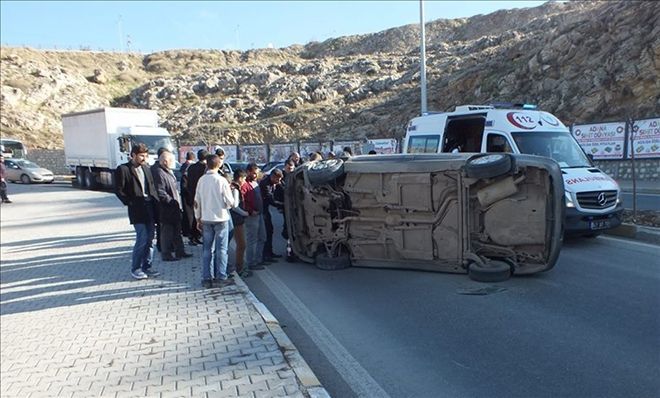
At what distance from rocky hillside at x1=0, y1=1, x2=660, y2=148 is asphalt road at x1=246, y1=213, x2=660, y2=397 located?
19653mm

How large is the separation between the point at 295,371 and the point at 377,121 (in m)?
35.0

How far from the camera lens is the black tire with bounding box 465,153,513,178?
621 centimetres

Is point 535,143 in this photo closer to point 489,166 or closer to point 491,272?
point 489,166

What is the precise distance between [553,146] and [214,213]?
21.3 ft

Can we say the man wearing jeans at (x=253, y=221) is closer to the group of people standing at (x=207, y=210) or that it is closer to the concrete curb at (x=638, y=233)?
the group of people standing at (x=207, y=210)

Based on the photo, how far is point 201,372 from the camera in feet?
13.6

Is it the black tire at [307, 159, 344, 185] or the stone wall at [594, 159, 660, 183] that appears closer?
the black tire at [307, 159, 344, 185]

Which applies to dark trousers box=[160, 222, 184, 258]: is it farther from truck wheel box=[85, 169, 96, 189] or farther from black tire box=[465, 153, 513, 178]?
truck wheel box=[85, 169, 96, 189]

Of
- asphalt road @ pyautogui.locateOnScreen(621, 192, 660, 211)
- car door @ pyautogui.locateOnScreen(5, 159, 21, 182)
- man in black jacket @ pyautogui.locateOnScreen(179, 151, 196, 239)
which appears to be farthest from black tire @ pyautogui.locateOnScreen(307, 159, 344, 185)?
car door @ pyautogui.locateOnScreen(5, 159, 21, 182)

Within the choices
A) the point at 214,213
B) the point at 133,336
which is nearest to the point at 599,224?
the point at 214,213

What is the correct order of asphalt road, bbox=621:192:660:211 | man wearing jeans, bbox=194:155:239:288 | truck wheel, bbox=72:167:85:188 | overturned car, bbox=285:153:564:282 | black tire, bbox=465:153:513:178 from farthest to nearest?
1. truck wheel, bbox=72:167:85:188
2. asphalt road, bbox=621:192:660:211
3. man wearing jeans, bbox=194:155:239:288
4. overturned car, bbox=285:153:564:282
5. black tire, bbox=465:153:513:178

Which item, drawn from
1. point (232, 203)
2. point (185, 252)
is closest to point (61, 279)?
point (185, 252)

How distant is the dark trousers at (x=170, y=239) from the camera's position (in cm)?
845

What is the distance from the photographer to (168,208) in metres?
8.10
